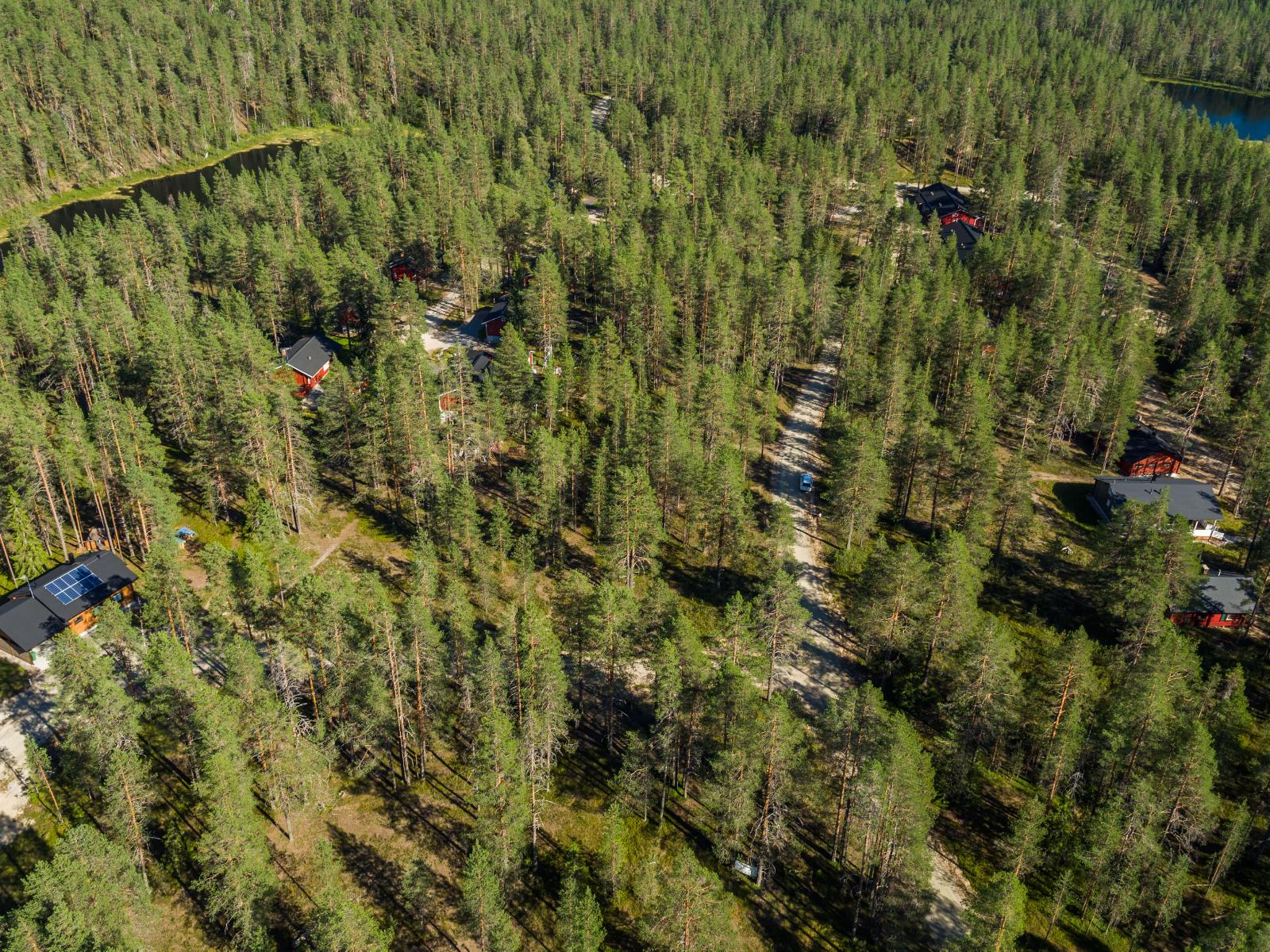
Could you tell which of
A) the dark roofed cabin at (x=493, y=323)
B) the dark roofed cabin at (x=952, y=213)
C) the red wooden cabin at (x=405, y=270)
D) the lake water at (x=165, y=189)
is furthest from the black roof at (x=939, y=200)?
the lake water at (x=165, y=189)

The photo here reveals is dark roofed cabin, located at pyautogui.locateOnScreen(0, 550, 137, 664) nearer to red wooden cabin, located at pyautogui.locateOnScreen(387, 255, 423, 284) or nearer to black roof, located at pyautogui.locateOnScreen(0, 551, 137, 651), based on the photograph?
black roof, located at pyautogui.locateOnScreen(0, 551, 137, 651)

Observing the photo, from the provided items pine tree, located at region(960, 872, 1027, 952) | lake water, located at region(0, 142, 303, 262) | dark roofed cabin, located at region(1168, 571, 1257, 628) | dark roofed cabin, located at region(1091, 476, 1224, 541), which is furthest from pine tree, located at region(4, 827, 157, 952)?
lake water, located at region(0, 142, 303, 262)

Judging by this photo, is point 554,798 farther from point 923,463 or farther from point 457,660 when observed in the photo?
point 923,463

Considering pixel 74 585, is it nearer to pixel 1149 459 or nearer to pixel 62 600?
pixel 62 600

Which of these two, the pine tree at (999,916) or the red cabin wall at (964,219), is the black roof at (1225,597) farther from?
the red cabin wall at (964,219)

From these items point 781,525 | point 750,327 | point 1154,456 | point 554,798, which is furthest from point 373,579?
point 1154,456

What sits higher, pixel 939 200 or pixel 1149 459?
pixel 939 200

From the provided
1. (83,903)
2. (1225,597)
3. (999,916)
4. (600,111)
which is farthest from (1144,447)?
(600,111)
